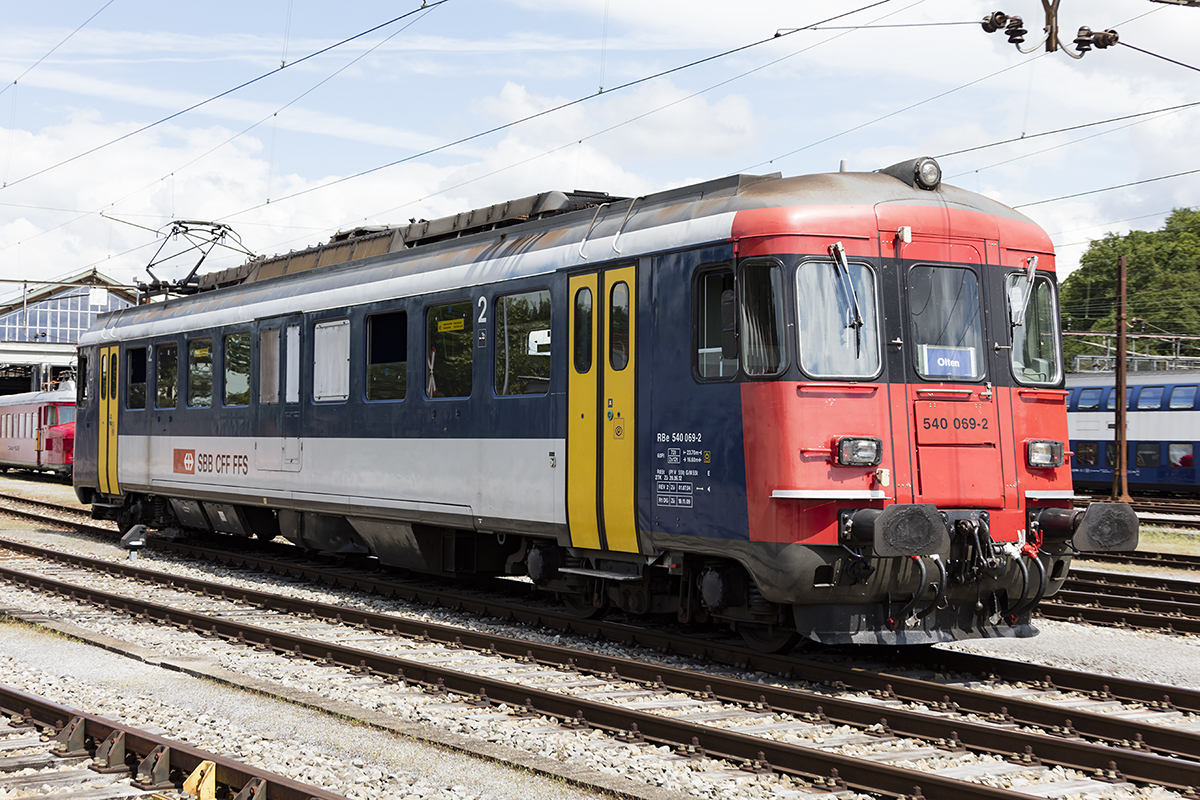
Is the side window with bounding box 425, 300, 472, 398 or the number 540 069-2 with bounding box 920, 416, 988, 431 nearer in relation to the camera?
the number 540 069-2 with bounding box 920, 416, 988, 431

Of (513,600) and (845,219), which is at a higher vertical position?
(845,219)

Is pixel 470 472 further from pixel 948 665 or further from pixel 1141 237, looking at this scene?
pixel 1141 237

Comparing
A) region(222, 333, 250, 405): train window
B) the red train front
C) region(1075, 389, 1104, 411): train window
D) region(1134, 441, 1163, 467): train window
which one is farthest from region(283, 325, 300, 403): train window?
region(1075, 389, 1104, 411): train window

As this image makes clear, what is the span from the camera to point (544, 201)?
11539 mm

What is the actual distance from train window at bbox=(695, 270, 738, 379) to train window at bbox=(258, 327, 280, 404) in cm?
732

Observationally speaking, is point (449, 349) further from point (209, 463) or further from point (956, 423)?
point (209, 463)

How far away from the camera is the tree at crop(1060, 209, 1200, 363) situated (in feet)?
226

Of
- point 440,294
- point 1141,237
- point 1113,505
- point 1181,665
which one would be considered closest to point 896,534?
point 1113,505

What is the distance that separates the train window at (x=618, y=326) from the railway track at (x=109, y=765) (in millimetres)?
4567

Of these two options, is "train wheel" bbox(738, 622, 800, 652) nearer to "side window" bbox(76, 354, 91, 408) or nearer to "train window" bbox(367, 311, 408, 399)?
"train window" bbox(367, 311, 408, 399)

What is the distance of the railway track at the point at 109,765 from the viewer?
19.1ft

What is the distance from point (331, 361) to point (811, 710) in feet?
25.6

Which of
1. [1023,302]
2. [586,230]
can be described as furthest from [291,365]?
[1023,302]

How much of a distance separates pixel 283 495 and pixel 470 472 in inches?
161
